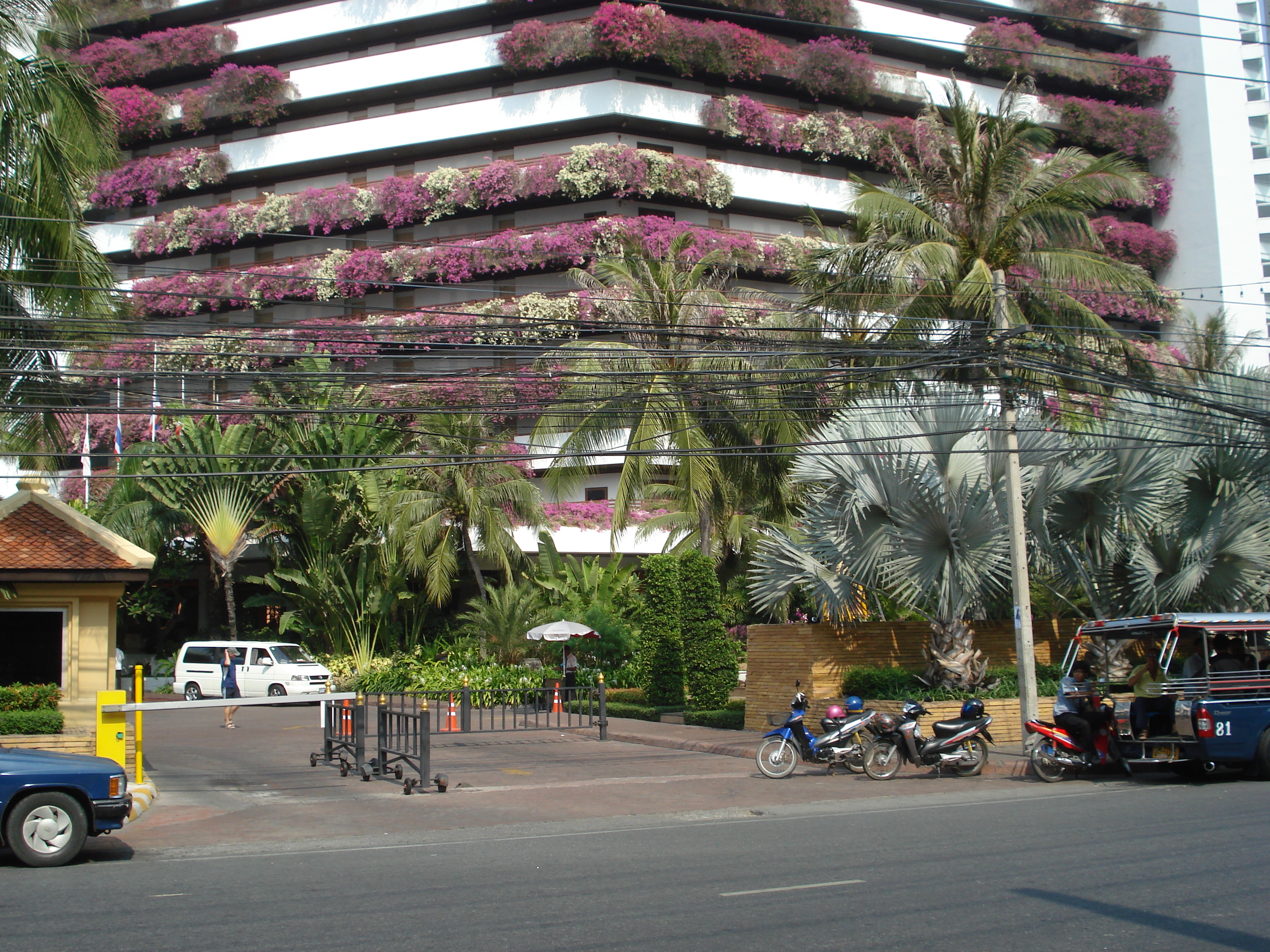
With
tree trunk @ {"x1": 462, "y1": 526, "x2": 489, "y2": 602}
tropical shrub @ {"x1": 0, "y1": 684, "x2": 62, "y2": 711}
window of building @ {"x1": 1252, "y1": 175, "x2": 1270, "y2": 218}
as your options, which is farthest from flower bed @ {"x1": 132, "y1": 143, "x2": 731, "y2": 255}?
window of building @ {"x1": 1252, "y1": 175, "x2": 1270, "y2": 218}

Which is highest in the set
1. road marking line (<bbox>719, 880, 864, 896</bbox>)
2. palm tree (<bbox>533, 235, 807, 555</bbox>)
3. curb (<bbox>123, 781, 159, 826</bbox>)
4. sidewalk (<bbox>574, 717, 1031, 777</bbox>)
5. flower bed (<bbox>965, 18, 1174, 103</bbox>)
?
flower bed (<bbox>965, 18, 1174, 103</bbox>)

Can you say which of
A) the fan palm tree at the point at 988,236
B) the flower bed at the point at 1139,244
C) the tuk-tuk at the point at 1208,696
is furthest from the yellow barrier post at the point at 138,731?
the flower bed at the point at 1139,244

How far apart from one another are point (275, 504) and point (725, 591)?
49.1 feet

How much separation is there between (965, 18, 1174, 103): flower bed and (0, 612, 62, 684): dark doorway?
40973 mm

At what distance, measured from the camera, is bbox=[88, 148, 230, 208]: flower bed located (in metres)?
44.4

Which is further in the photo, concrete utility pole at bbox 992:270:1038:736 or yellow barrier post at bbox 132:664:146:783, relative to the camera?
concrete utility pole at bbox 992:270:1038:736

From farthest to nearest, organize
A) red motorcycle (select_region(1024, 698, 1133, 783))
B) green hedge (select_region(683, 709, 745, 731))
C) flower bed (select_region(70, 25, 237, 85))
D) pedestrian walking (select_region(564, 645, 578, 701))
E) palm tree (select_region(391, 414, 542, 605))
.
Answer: flower bed (select_region(70, 25, 237, 85))
palm tree (select_region(391, 414, 542, 605))
pedestrian walking (select_region(564, 645, 578, 701))
green hedge (select_region(683, 709, 745, 731))
red motorcycle (select_region(1024, 698, 1133, 783))

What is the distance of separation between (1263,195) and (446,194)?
39747 millimetres

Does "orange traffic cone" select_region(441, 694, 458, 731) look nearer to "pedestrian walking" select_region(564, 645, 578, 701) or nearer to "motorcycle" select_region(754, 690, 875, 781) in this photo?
"pedestrian walking" select_region(564, 645, 578, 701)

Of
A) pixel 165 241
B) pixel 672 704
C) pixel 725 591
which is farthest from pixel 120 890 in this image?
pixel 165 241

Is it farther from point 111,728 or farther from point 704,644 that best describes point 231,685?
point 111,728

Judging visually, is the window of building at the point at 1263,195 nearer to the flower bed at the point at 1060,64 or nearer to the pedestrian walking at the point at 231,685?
the flower bed at the point at 1060,64

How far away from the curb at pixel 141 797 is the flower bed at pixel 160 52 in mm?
39381

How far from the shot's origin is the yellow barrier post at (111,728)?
12797mm
